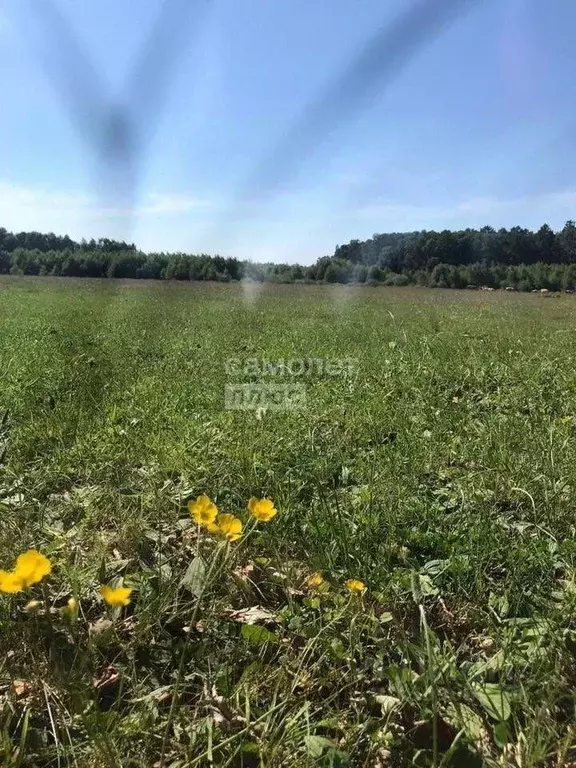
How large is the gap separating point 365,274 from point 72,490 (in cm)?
466

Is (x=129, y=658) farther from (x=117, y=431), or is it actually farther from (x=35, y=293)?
(x=35, y=293)

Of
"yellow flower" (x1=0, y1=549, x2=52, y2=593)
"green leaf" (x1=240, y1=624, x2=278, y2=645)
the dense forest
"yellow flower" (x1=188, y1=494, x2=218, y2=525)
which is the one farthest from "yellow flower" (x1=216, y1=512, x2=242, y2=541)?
the dense forest

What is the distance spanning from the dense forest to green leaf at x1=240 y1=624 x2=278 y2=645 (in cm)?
242

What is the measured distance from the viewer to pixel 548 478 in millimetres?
2018

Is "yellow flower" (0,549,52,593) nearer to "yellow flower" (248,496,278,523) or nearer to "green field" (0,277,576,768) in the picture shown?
"green field" (0,277,576,768)

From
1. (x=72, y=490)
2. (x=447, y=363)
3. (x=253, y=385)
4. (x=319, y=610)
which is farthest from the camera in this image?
(x=447, y=363)

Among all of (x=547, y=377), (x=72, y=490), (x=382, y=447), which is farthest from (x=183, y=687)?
(x=547, y=377)

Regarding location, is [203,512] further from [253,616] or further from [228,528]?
[253,616]

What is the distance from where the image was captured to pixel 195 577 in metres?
1.43

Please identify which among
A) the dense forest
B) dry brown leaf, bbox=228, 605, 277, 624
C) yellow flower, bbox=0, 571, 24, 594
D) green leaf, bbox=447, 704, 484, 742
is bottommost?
green leaf, bbox=447, 704, 484, 742

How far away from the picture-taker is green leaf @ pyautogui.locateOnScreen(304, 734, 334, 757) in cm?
101

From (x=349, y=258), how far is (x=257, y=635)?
14.8 feet

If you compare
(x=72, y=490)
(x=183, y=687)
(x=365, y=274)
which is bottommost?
(x=183, y=687)

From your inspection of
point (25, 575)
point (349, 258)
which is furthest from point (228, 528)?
point (349, 258)
